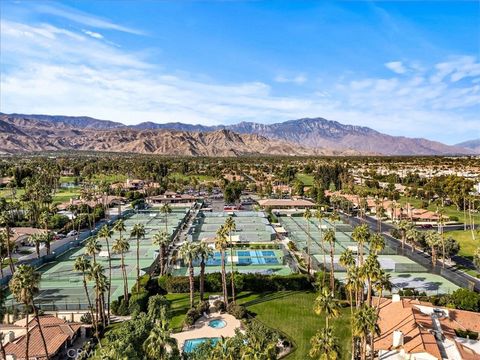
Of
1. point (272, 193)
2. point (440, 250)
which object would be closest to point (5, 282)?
point (440, 250)

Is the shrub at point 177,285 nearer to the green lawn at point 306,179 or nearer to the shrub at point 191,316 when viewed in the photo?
the shrub at point 191,316

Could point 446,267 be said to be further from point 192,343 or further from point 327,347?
point 192,343

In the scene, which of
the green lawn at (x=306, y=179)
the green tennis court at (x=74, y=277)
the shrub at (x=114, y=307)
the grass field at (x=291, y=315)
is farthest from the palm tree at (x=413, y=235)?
the green lawn at (x=306, y=179)

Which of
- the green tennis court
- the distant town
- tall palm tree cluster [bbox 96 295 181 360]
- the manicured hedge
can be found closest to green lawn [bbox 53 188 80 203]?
the distant town

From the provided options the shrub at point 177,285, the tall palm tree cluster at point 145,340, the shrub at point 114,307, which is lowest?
the shrub at point 114,307

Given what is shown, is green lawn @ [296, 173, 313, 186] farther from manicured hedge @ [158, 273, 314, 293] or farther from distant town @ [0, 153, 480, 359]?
manicured hedge @ [158, 273, 314, 293]

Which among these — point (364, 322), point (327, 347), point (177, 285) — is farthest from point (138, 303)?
point (364, 322)
